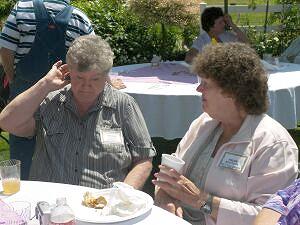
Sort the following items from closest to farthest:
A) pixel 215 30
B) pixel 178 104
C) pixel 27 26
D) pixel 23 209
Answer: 1. pixel 23 209
2. pixel 27 26
3. pixel 178 104
4. pixel 215 30

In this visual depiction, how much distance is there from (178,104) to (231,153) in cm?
208

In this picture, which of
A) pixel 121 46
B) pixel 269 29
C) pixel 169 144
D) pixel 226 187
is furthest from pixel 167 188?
pixel 269 29

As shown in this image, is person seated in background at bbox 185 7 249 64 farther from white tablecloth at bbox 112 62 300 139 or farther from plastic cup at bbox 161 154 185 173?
plastic cup at bbox 161 154 185 173

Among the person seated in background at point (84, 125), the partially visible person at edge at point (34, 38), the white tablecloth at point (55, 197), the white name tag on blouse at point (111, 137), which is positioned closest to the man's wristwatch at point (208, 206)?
the white tablecloth at point (55, 197)

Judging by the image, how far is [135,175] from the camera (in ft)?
8.77

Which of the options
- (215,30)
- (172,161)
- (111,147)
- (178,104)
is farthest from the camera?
(215,30)

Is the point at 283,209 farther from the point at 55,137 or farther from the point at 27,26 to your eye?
the point at 27,26

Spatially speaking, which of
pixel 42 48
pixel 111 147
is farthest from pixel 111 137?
pixel 42 48

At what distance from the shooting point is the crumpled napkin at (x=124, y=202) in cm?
199

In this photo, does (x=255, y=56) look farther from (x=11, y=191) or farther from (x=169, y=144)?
(x=169, y=144)

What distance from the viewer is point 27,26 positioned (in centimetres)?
346

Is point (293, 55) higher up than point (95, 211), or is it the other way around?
point (95, 211)

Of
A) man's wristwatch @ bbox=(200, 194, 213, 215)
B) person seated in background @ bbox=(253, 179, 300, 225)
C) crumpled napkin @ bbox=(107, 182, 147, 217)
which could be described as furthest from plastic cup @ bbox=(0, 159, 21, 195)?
person seated in background @ bbox=(253, 179, 300, 225)

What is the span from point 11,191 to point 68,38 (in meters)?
1.52
